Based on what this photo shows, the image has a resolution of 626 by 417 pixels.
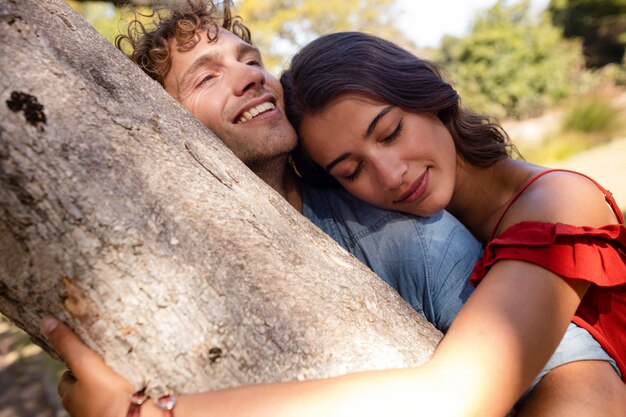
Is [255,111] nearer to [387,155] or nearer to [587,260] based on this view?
A: [387,155]

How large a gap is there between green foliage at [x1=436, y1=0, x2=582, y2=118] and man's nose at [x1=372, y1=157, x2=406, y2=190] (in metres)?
13.4

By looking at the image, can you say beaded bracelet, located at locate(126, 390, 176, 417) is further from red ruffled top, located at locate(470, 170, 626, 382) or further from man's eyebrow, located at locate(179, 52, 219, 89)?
man's eyebrow, located at locate(179, 52, 219, 89)

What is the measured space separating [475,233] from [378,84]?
2.36ft

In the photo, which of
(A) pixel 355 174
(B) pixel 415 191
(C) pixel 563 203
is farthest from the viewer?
(A) pixel 355 174

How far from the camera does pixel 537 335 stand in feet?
4.24

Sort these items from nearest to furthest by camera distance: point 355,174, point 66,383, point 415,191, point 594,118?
point 66,383 < point 415,191 < point 355,174 < point 594,118

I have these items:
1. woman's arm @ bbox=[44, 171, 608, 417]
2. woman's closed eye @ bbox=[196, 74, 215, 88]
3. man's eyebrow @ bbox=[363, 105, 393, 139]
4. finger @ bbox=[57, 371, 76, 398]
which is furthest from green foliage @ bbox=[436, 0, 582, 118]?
finger @ bbox=[57, 371, 76, 398]

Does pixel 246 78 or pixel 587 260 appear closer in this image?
pixel 587 260

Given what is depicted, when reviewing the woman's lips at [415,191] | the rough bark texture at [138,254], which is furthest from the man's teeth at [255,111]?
the rough bark texture at [138,254]

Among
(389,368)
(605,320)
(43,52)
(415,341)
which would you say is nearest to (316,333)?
(389,368)

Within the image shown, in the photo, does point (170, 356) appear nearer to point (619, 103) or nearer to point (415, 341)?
point (415, 341)

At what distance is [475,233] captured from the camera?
2236 millimetres

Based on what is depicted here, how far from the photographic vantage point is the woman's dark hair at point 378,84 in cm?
213

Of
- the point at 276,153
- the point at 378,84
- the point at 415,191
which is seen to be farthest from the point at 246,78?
the point at 415,191
